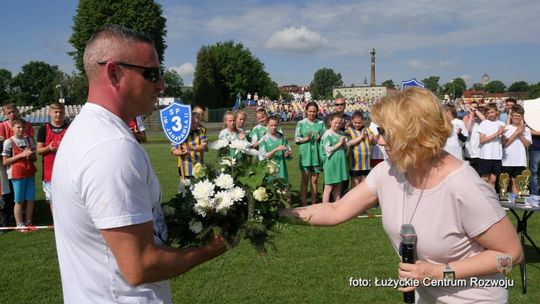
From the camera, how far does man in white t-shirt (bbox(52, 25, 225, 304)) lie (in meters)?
1.56

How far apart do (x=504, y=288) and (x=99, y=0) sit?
48519 millimetres

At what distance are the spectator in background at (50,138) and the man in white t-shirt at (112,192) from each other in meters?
6.40

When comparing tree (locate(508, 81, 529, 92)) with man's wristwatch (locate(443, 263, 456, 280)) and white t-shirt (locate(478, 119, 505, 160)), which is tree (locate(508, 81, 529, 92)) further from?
man's wristwatch (locate(443, 263, 456, 280))

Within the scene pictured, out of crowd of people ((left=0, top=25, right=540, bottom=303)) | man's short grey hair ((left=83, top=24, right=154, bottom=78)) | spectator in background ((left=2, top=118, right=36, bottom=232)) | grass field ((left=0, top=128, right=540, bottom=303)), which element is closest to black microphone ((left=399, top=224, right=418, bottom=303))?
crowd of people ((left=0, top=25, right=540, bottom=303))

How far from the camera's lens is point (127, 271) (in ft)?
5.34

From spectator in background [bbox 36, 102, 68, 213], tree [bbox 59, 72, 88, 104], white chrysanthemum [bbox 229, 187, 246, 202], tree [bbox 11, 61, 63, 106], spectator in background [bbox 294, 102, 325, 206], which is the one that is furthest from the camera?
tree [bbox 11, 61, 63, 106]

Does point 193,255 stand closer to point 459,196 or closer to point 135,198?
point 135,198

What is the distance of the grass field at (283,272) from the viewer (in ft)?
15.9

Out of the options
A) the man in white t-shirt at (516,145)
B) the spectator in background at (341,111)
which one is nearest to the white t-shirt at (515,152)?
the man in white t-shirt at (516,145)

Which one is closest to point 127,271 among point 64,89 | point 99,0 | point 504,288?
point 504,288

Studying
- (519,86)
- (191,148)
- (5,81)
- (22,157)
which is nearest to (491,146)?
(191,148)

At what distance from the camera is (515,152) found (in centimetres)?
1005

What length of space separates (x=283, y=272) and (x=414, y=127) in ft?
12.4

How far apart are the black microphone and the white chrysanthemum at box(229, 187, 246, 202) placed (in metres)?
0.87
